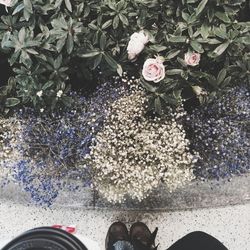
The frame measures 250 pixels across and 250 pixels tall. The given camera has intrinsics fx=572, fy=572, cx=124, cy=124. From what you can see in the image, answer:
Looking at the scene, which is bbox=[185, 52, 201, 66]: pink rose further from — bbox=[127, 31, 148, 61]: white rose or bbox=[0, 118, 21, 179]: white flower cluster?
bbox=[0, 118, 21, 179]: white flower cluster

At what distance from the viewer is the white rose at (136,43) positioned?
2557 mm

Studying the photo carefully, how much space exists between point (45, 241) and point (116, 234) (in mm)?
988

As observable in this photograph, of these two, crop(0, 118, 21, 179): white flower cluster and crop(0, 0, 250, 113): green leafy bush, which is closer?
crop(0, 0, 250, 113): green leafy bush

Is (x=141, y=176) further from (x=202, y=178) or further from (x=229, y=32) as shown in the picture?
(x=229, y=32)

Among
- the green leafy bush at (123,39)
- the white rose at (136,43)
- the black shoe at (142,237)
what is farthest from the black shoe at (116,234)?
the white rose at (136,43)

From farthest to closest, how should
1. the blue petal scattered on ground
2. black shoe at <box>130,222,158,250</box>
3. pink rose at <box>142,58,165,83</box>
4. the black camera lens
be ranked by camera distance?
black shoe at <box>130,222,158,250</box>, the blue petal scattered on ground, pink rose at <box>142,58,165,83</box>, the black camera lens

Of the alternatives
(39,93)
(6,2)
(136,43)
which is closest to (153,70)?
(136,43)

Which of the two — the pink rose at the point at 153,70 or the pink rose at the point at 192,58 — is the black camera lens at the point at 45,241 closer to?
the pink rose at the point at 153,70

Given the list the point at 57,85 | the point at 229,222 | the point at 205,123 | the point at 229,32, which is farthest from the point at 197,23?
the point at 229,222

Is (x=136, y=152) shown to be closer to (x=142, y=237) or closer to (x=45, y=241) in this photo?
(x=142, y=237)

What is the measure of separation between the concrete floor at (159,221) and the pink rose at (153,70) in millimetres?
806

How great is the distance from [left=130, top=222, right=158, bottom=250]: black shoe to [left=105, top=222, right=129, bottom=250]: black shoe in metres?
0.04

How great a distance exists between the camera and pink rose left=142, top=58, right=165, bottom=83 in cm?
253

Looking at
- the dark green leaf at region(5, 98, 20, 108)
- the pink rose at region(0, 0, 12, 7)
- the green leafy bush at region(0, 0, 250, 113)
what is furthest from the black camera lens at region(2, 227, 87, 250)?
the pink rose at region(0, 0, 12, 7)
